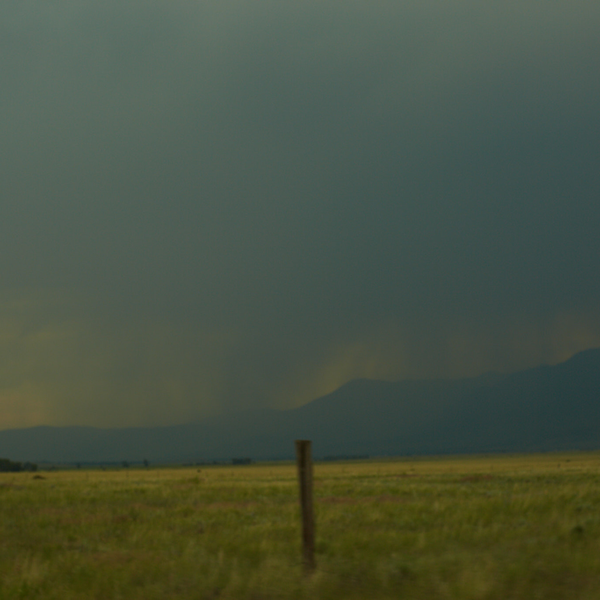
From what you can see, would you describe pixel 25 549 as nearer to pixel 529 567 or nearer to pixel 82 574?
pixel 82 574

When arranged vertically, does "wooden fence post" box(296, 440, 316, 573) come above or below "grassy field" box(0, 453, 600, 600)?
above

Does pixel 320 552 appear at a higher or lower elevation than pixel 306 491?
lower

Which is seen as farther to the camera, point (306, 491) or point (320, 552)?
point (320, 552)

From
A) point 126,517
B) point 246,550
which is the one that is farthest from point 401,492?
point 246,550

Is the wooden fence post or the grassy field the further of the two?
the wooden fence post

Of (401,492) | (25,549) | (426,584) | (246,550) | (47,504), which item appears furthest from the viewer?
(401,492)

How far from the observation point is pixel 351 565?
45.0 feet

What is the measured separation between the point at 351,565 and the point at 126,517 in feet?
43.0

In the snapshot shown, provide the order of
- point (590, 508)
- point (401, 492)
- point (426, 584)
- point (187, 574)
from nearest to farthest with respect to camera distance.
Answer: point (426, 584) < point (187, 574) < point (590, 508) < point (401, 492)

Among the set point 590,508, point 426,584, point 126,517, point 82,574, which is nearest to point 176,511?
point 126,517

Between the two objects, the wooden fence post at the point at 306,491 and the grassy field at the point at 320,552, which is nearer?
the grassy field at the point at 320,552

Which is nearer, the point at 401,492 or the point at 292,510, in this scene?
the point at 292,510

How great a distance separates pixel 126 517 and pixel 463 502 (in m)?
12.3

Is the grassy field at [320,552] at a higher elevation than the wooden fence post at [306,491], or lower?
lower
